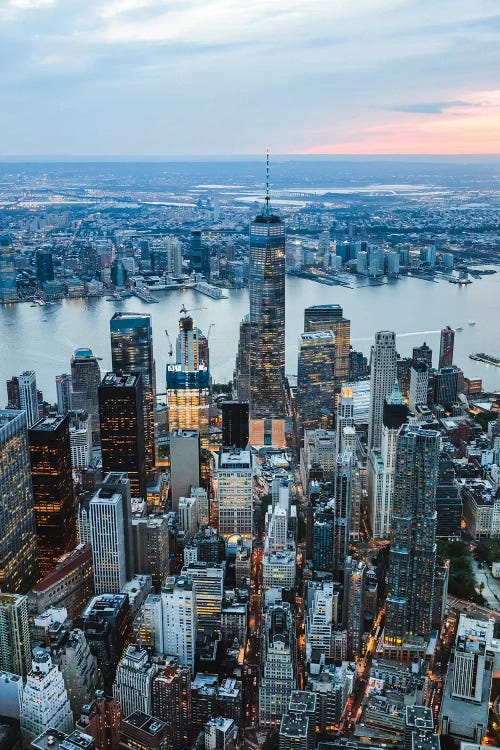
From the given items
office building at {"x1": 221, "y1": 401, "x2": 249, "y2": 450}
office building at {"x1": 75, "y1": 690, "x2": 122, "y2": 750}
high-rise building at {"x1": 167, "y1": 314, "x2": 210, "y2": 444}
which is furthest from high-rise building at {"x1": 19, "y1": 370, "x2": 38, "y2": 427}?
office building at {"x1": 75, "y1": 690, "x2": 122, "y2": 750}

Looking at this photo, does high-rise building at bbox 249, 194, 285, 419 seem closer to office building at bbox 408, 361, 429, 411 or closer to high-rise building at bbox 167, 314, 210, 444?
high-rise building at bbox 167, 314, 210, 444

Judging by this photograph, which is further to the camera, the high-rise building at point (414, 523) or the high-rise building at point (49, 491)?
the high-rise building at point (49, 491)

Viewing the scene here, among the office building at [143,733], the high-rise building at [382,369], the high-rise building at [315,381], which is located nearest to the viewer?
the office building at [143,733]

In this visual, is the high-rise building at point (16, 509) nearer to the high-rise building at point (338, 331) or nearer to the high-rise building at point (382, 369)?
the high-rise building at point (382, 369)

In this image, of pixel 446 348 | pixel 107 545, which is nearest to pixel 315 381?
pixel 446 348

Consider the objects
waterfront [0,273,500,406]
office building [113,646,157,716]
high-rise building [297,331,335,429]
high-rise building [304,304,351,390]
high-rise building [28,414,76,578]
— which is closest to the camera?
office building [113,646,157,716]

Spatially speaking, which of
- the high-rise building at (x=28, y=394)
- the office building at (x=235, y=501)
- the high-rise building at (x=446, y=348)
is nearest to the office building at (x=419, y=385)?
the high-rise building at (x=446, y=348)
